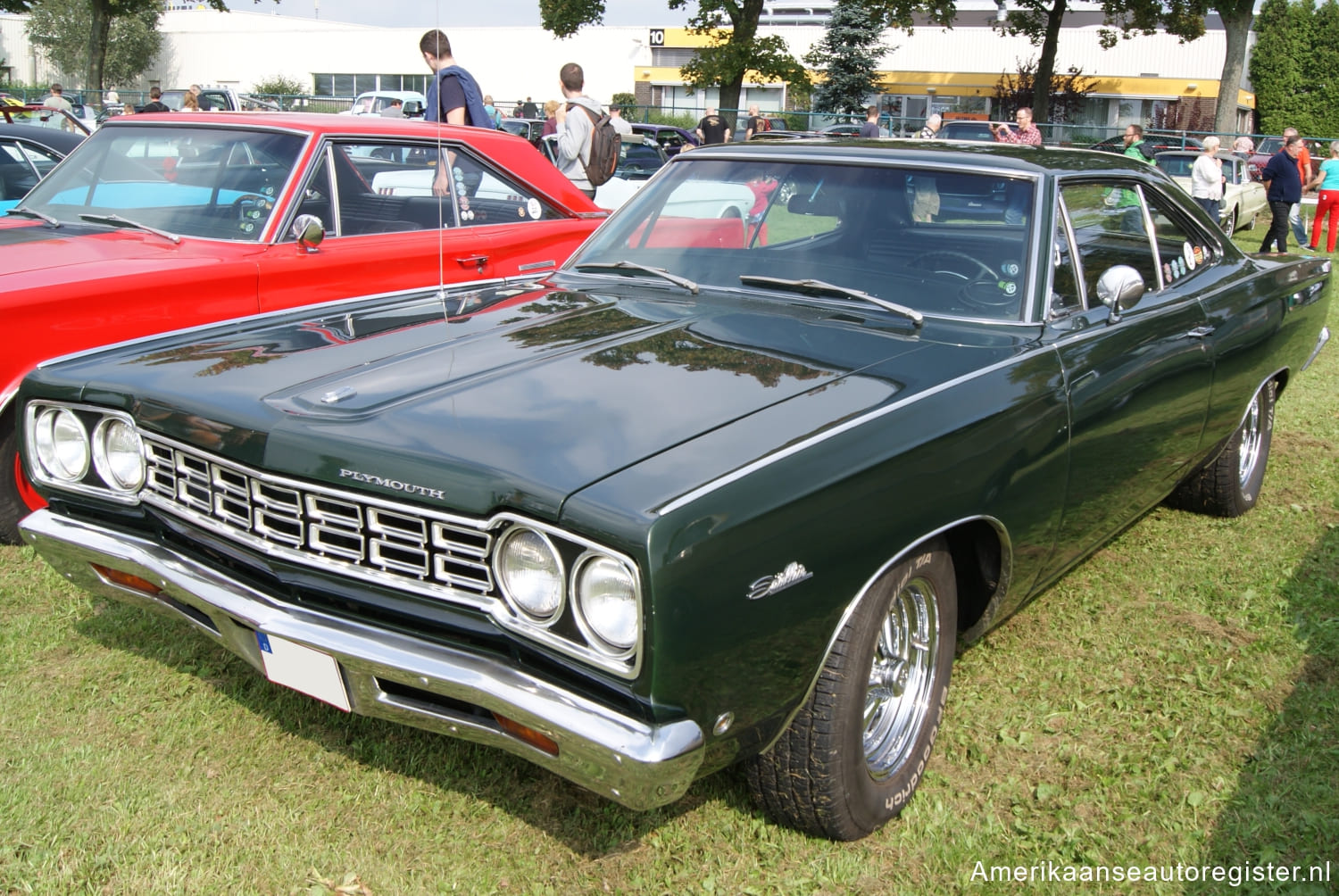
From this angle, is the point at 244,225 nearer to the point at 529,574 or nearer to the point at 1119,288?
the point at 529,574

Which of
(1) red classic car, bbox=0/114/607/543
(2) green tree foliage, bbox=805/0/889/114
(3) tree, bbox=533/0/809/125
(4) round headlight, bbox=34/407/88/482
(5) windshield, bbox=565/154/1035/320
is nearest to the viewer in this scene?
(4) round headlight, bbox=34/407/88/482

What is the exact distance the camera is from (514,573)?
87.9 inches

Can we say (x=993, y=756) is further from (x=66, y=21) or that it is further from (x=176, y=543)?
(x=66, y=21)

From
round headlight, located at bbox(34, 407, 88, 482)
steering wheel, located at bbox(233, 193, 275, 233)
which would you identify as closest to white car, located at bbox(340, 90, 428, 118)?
steering wheel, located at bbox(233, 193, 275, 233)

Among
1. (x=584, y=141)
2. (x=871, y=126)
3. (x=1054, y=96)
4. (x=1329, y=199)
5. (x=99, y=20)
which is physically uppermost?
(x=99, y=20)

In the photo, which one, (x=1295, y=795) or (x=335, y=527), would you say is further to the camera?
(x=1295, y=795)

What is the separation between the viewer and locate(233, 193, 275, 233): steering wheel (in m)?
4.86

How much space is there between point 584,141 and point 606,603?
254 inches

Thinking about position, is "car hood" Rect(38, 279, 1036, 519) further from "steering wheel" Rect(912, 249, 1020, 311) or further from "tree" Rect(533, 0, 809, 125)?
"tree" Rect(533, 0, 809, 125)

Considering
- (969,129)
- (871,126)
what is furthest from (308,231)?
(969,129)

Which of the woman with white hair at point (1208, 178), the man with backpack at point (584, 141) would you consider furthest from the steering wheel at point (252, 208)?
the woman with white hair at point (1208, 178)

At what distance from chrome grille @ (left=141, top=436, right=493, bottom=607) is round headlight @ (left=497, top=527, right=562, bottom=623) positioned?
0.13ft

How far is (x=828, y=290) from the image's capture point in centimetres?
335

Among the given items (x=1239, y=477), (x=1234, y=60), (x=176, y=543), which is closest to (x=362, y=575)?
(x=176, y=543)
